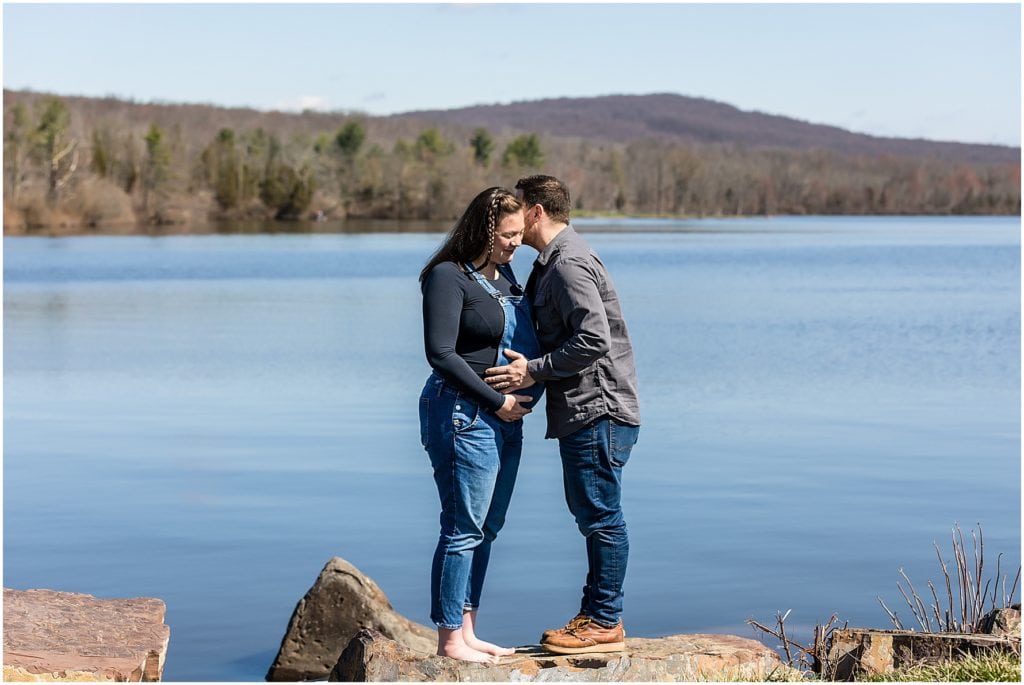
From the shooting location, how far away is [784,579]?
8.62m

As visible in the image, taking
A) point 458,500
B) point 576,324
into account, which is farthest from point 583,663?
point 576,324

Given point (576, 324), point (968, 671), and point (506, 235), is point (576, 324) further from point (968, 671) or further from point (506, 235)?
point (968, 671)

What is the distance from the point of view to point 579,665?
516cm

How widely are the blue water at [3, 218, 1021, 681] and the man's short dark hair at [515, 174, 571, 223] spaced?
124 inches

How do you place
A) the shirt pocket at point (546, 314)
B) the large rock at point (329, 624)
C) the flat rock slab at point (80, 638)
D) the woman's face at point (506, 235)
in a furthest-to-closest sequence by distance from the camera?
the large rock at point (329, 624)
the flat rock slab at point (80, 638)
the shirt pocket at point (546, 314)
the woman's face at point (506, 235)

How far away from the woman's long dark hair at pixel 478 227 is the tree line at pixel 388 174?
71106 mm

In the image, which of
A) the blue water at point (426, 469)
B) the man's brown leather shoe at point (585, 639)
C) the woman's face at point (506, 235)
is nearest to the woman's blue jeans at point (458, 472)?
the man's brown leather shoe at point (585, 639)

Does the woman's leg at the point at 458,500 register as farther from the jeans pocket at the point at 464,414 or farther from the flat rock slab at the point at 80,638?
the flat rock slab at the point at 80,638

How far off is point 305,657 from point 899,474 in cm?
605

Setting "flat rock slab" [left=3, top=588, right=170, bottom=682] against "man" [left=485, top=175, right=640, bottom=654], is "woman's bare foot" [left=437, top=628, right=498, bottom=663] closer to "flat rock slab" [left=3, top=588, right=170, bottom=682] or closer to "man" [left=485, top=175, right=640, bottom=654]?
"man" [left=485, top=175, right=640, bottom=654]

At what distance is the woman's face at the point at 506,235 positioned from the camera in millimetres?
5070

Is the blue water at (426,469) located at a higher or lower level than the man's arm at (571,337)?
lower

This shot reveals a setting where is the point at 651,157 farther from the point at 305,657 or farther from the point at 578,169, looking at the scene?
the point at 305,657

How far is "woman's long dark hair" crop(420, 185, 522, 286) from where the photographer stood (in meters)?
5.05
